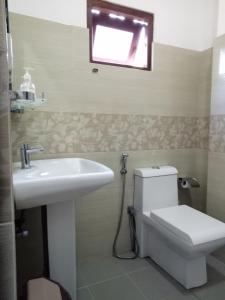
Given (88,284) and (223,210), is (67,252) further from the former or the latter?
(223,210)

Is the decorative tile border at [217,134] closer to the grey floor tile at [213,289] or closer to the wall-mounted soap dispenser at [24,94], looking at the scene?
the grey floor tile at [213,289]

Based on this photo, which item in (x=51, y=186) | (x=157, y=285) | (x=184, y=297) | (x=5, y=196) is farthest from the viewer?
(x=157, y=285)

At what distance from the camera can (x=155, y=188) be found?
1.78m

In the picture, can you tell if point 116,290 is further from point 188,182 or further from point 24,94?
point 24,94

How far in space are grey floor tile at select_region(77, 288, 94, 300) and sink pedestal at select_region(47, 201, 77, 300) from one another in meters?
0.15

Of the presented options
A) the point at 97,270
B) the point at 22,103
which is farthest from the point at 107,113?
the point at 97,270

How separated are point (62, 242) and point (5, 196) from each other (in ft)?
3.15

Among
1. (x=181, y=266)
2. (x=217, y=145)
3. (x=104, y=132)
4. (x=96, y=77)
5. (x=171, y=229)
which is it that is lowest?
(x=181, y=266)

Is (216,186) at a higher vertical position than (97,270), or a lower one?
higher

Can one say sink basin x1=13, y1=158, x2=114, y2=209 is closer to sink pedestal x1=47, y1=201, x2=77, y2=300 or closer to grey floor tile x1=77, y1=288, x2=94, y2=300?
sink pedestal x1=47, y1=201, x2=77, y2=300

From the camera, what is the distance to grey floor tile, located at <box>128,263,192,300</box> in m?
1.43

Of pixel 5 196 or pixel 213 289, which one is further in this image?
pixel 213 289

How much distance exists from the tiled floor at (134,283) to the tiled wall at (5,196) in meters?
1.21

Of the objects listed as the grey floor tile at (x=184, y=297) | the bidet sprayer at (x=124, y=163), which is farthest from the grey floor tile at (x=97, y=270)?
the bidet sprayer at (x=124, y=163)
